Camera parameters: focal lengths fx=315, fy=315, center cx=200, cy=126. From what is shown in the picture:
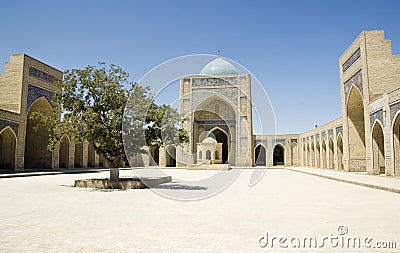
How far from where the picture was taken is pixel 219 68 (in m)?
30.0

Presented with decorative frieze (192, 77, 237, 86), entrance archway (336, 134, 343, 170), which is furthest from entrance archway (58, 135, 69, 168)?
entrance archway (336, 134, 343, 170)

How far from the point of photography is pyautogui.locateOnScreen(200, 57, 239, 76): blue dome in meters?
29.6

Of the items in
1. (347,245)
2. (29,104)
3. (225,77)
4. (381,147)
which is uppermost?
(225,77)

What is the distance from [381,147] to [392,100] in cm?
335

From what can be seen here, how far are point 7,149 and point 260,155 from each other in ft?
81.5

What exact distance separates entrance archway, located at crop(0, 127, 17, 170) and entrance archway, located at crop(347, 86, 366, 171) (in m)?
18.4

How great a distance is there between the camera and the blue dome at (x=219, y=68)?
29641 millimetres

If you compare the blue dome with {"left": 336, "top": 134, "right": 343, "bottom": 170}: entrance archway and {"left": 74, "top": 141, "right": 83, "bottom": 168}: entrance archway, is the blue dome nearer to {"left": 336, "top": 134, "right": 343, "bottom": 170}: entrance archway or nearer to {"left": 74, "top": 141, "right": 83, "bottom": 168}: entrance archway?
{"left": 336, "top": 134, "right": 343, "bottom": 170}: entrance archway

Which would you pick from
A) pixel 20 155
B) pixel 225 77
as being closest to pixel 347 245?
pixel 20 155

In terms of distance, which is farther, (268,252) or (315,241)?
(315,241)

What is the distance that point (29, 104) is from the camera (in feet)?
58.5

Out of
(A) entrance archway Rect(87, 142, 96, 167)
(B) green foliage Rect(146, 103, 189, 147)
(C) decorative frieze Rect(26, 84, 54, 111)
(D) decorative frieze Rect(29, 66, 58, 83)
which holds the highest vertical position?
(D) decorative frieze Rect(29, 66, 58, 83)

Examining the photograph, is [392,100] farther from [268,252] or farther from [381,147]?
[268,252]

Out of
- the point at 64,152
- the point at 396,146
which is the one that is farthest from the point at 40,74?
the point at 396,146
